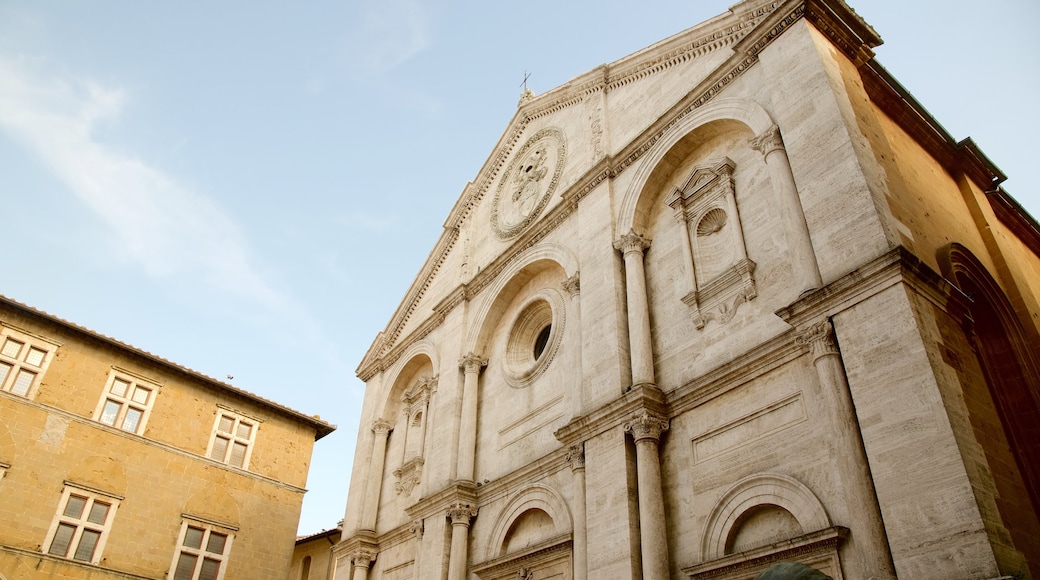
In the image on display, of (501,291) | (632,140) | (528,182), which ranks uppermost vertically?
(528,182)

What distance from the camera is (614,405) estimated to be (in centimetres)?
1248

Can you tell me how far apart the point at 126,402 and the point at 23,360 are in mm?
2744

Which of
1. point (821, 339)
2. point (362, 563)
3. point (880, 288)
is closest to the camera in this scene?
point (880, 288)

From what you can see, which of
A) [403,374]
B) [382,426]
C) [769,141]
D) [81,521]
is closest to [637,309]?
[769,141]

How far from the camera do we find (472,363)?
18.6 m

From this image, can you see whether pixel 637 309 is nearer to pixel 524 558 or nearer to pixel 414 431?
pixel 524 558

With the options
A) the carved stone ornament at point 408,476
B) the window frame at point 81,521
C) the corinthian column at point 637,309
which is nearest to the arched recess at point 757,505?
the corinthian column at point 637,309

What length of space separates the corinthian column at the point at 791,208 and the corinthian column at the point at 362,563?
1393 centimetres

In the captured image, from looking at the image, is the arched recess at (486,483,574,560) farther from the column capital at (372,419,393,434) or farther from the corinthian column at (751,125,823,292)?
the column capital at (372,419,393,434)

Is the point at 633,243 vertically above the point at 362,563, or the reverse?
the point at 633,243

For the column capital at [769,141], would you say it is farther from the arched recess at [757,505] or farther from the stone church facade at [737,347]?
the arched recess at [757,505]

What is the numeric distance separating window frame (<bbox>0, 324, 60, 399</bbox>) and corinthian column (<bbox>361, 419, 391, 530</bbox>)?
29.5ft

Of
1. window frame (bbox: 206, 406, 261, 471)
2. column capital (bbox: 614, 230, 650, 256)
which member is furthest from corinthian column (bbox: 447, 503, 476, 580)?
window frame (bbox: 206, 406, 261, 471)

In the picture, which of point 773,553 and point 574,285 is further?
point 574,285
